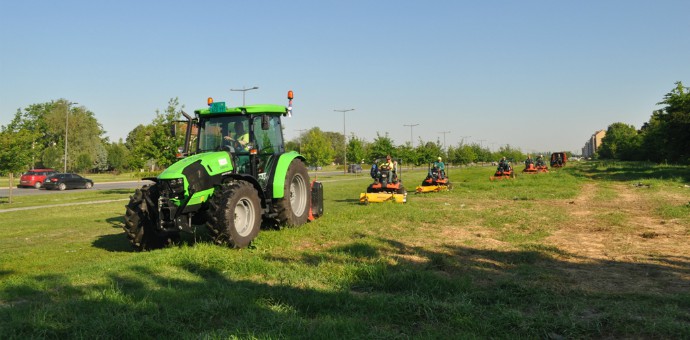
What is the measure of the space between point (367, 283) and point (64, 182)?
3421cm

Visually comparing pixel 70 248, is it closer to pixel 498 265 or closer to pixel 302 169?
pixel 302 169

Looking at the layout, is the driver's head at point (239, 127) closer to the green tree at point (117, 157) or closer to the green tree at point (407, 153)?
the green tree at point (407, 153)

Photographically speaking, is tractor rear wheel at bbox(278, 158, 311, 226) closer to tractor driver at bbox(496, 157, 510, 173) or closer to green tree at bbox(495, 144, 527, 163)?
tractor driver at bbox(496, 157, 510, 173)

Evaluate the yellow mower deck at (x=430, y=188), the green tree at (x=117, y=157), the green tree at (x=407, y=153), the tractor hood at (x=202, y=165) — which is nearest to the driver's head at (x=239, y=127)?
the tractor hood at (x=202, y=165)

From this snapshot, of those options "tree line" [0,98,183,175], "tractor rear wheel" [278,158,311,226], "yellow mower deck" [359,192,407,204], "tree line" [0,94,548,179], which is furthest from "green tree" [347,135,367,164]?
"tractor rear wheel" [278,158,311,226]

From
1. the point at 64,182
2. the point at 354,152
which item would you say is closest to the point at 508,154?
the point at 354,152

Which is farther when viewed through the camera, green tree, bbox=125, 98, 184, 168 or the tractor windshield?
green tree, bbox=125, 98, 184, 168

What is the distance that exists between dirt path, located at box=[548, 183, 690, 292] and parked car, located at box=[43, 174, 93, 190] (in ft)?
107

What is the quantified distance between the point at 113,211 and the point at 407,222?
33.9 feet

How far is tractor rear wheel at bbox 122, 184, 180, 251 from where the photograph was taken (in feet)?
25.5

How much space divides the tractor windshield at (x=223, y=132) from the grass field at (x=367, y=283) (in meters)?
1.83

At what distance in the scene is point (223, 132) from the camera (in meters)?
9.44

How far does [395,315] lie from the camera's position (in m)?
4.39

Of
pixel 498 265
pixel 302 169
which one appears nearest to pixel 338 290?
pixel 498 265
